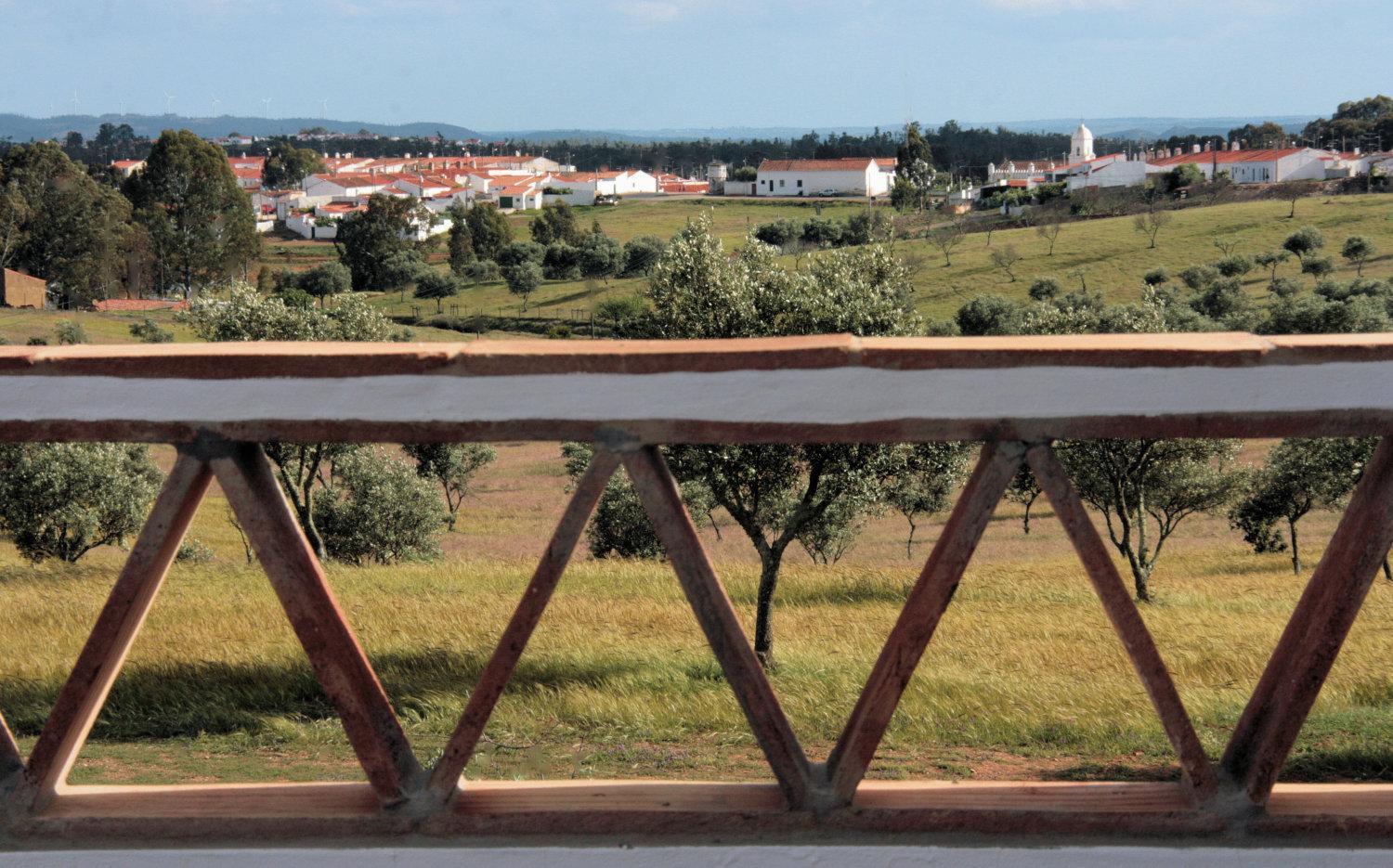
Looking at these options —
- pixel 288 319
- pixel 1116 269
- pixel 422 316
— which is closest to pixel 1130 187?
pixel 1116 269

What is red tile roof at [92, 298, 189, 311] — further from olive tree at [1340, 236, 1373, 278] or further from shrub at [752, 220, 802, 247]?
olive tree at [1340, 236, 1373, 278]

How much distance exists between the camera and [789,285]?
48.3 ft

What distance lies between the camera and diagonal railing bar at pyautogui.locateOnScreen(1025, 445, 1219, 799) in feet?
9.62

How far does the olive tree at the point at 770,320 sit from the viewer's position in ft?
45.5

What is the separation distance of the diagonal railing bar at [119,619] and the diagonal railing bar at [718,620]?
112 cm

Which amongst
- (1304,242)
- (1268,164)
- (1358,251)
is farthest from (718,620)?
(1268,164)

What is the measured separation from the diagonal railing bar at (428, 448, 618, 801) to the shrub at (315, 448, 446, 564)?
2583 cm

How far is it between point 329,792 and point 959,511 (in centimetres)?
182

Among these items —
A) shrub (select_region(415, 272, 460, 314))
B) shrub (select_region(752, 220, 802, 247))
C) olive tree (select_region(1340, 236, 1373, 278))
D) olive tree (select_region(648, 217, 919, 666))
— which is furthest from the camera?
shrub (select_region(752, 220, 802, 247))

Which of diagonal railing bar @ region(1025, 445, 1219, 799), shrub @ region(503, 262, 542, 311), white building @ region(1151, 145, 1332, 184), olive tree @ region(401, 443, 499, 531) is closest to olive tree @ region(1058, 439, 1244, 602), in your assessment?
diagonal railing bar @ region(1025, 445, 1219, 799)

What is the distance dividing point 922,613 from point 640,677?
185 inches

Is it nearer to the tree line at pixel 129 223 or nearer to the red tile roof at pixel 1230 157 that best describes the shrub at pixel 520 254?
the tree line at pixel 129 223

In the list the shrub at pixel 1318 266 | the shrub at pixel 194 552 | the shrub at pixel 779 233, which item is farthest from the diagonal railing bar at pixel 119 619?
the shrub at pixel 779 233

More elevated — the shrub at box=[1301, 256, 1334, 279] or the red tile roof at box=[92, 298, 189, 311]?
the shrub at box=[1301, 256, 1334, 279]
